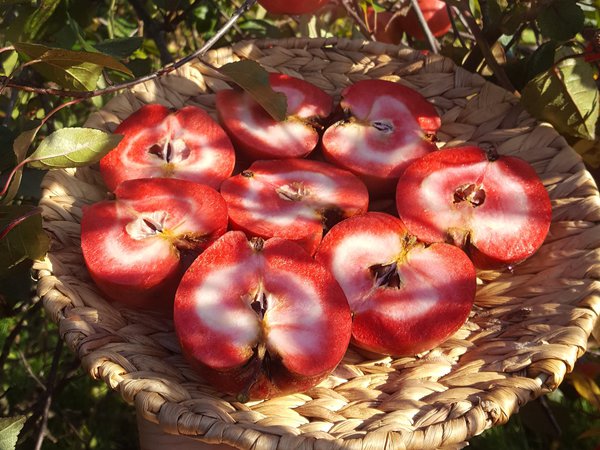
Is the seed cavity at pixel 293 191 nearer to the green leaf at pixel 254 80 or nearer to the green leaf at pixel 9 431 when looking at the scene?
the green leaf at pixel 254 80

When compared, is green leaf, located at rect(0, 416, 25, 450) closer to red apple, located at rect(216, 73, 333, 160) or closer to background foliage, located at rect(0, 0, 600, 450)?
background foliage, located at rect(0, 0, 600, 450)

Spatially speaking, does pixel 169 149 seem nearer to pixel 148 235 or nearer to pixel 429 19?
pixel 148 235

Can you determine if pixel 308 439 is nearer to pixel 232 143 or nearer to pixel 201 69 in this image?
pixel 232 143

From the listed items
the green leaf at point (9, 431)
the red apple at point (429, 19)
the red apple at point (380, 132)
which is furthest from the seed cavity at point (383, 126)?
the green leaf at point (9, 431)

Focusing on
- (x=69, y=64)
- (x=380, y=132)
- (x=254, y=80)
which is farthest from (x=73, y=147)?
(x=380, y=132)

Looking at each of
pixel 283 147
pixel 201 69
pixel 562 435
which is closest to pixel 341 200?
pixel 283 147

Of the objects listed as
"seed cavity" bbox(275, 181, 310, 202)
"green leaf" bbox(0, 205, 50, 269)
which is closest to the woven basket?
"green leaf" bbox(0, 205, 50, 269)
